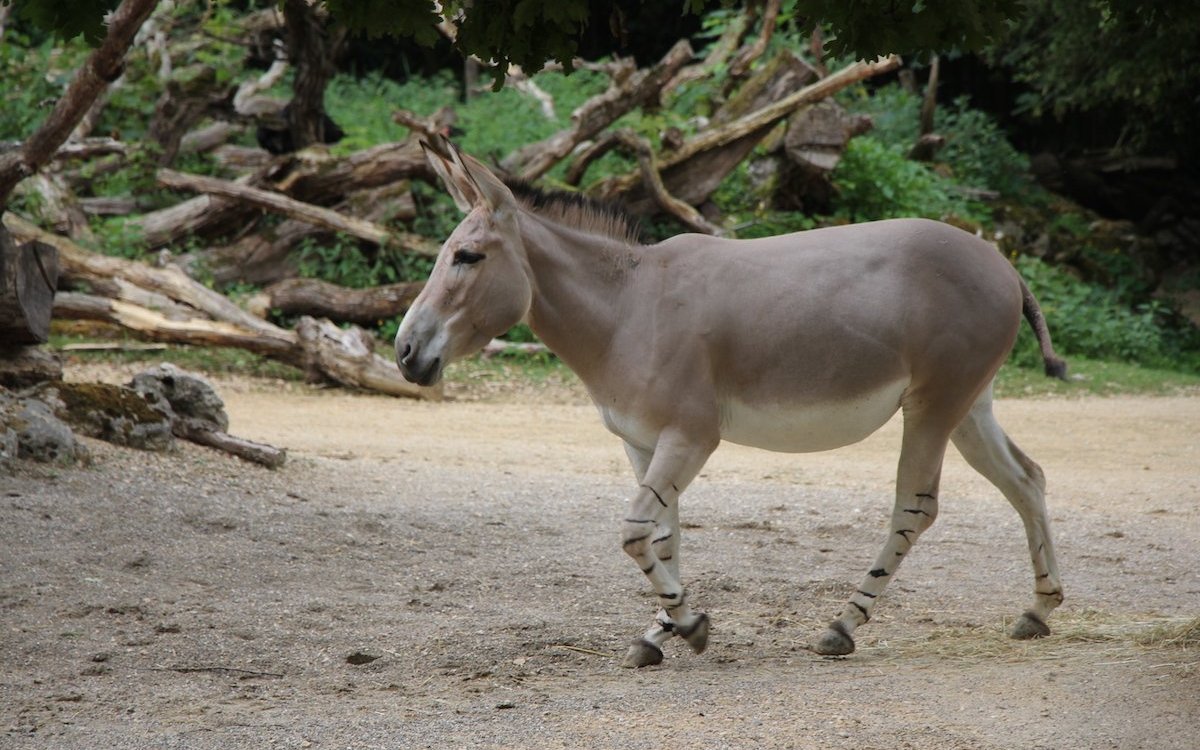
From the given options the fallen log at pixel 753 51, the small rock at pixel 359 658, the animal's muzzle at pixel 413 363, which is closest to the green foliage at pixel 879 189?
the fallen log at pixel 753 51

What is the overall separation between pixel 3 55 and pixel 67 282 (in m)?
5.36

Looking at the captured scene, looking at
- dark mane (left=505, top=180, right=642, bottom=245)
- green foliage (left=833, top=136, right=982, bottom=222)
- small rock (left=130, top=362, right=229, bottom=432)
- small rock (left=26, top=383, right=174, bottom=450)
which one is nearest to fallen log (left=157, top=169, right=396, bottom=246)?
green foliage (left=833, top=136, right=982, bottom=222)

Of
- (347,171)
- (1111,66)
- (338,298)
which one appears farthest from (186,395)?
(1111,66)

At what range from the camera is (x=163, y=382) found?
8.11 m

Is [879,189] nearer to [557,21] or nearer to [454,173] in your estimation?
[454,173]

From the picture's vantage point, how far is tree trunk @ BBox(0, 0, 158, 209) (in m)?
6.73

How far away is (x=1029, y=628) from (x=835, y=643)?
88 centimetres

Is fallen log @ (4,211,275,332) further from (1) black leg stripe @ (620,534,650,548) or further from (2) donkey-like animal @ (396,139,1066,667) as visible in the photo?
(1) black leg stripe @ (620,534,650,548)

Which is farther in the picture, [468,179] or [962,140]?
[962,140]

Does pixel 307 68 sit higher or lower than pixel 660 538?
higher

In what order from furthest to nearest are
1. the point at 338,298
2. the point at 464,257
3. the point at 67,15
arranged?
1. the point at 338,298
2. the point at 464,257
3. the point at 67,15

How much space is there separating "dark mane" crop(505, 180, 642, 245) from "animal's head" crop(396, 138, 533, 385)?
21cm

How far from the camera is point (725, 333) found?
4.74 m

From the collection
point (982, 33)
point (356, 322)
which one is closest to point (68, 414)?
point (982, 33)
